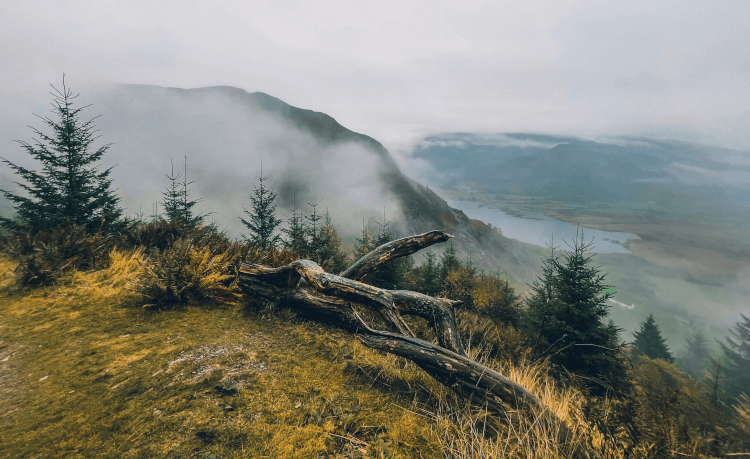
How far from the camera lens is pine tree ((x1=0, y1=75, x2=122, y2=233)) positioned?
→ 27.0 ft

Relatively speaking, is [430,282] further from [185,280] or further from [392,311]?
[185,280]

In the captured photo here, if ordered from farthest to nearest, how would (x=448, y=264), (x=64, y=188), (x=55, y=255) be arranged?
1. (x=448, y=264)
2. (x=64, y=188)
3. (x=55, y=255)

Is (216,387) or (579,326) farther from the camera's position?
(579,326)

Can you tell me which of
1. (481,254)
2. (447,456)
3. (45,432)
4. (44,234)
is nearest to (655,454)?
(447,456)

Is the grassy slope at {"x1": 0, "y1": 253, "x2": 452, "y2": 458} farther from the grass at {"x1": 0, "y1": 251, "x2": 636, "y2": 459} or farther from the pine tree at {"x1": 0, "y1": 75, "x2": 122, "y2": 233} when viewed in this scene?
the pine tree at {"x1": 0, "y1": 75, "x2": 122, "y2": 233}

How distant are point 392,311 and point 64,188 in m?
11.2

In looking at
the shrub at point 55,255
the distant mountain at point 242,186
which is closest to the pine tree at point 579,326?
the shrub at point 55,255

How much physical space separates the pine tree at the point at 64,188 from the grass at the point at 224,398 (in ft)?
19.9

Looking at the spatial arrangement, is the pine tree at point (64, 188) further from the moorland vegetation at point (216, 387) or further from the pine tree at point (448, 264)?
the pine tree at point (448, 264)

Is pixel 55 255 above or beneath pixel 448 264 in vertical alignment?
above

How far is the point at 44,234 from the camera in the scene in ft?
20.6

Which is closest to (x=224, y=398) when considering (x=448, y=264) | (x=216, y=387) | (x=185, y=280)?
(x=216, y=387)

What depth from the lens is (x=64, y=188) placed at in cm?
862

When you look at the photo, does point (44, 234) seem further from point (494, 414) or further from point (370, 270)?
point (494, 414)
